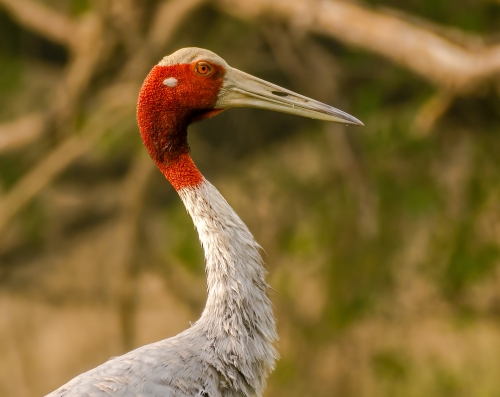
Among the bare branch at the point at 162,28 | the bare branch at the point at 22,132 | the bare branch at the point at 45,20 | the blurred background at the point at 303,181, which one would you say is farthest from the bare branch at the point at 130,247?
the bare branch at the point at 45,20

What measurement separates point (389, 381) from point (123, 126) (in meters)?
3.13

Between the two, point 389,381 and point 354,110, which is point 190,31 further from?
point 389,381

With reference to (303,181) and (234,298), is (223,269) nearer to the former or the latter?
(234,298)

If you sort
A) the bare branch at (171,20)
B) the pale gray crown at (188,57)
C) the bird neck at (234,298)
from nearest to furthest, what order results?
the bird neck at (234,298) → the pale gray crown at (188,57) → the bare branch at (171,20)

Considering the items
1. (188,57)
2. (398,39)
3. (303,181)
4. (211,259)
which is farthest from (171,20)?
(211,259)

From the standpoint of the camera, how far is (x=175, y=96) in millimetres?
2902

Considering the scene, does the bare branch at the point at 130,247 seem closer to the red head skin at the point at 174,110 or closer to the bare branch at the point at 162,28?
the bare branch at the point at 162,28

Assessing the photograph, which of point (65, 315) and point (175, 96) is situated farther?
point (65, 315)

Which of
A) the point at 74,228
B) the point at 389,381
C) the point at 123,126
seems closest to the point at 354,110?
→ the point at 123,126

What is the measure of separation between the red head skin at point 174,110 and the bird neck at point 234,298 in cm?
11

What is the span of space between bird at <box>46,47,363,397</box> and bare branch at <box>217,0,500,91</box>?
1631 millimetres

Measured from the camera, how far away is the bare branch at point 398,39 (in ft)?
14.1

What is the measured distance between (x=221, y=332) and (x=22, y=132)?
4016 mm

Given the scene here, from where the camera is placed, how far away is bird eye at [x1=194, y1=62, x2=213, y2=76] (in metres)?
2.91
